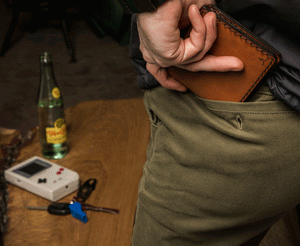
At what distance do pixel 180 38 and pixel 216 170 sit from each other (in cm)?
20

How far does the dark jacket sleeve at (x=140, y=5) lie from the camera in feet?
1.42

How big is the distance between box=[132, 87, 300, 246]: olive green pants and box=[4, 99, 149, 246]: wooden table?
163 millimetres

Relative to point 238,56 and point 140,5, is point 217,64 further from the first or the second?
point 140,5

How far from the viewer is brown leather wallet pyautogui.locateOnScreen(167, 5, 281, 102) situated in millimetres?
450

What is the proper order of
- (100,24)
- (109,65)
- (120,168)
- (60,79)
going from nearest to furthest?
(120,168) < (60,79) < (109,65) < (100,24)

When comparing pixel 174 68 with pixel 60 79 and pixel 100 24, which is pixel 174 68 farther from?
pixel 100 24

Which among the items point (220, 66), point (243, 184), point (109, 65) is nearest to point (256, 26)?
point (220, 66)

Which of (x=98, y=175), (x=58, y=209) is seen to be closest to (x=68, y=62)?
(x=98, y=175)

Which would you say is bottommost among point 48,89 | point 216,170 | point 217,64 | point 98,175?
point 98,175

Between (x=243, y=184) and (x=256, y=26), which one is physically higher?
(x=256, y=26)

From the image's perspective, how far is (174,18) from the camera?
0.44 m

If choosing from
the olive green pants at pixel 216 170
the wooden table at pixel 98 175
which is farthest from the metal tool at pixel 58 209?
the olive green pants at pixel 216 170

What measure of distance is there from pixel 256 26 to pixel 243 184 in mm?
224

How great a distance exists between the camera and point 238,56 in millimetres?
473
